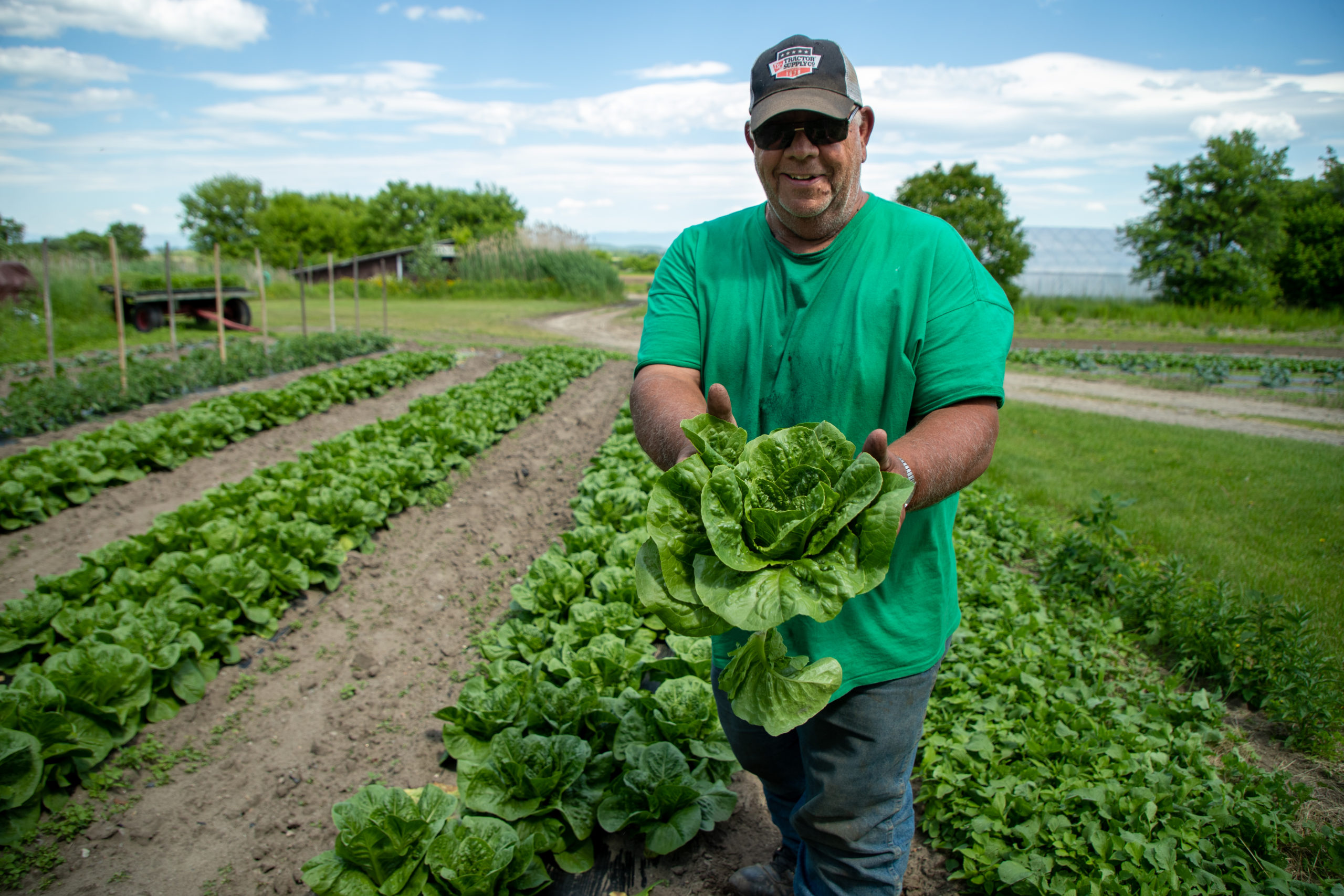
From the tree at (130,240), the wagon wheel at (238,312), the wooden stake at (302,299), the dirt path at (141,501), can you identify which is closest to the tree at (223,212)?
the tree at (130,240)

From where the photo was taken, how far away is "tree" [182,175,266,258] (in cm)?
7081

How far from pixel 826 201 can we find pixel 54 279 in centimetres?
2503

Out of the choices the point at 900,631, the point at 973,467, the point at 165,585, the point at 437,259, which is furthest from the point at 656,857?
the point at 437,259

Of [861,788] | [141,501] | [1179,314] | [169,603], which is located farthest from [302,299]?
[1179,314]

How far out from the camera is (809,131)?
1.84 m

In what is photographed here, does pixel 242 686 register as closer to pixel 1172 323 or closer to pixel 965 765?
pixel 965 765

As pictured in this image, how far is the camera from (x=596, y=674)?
11.9ft

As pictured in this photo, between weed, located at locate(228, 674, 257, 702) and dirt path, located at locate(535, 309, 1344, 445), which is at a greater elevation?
dirt path, located at locate(535, 309, 1344, 445)

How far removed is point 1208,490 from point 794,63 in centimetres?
759

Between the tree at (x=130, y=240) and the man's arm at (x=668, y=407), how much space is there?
77545mm

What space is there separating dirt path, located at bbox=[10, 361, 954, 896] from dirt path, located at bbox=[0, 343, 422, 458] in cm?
544

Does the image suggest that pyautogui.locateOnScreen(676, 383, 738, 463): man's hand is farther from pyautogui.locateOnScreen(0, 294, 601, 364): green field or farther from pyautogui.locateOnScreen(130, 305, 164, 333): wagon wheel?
pyautogui.locateOnScreen(130, 305, 164, 333): wagon wheel

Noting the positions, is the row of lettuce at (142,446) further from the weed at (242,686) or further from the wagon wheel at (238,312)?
the wagon wheel at (238,312)

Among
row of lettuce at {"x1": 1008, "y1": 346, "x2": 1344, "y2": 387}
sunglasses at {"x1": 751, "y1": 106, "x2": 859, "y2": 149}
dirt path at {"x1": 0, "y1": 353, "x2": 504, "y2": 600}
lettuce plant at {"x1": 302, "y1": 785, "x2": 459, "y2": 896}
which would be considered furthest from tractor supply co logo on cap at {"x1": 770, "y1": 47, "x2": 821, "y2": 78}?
row of lettuce at {"x1": 1008, "y1": 346, "x2": 1344, "y2": 387}
